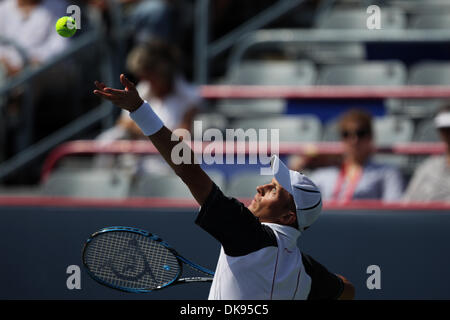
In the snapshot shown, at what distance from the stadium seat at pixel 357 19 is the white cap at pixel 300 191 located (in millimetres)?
4046

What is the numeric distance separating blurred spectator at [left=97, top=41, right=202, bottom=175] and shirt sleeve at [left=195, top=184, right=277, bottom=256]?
242cm

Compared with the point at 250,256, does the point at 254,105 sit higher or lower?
higher

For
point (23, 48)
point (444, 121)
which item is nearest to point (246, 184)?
point (444, 121)

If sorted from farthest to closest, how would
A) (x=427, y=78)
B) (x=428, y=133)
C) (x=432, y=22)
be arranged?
1. (x=432, y=22)
2. (x=427, y=78)
3. (x=428, y=133)

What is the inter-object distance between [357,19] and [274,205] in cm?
437

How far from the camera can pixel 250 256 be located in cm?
258

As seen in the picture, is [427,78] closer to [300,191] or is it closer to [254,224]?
[300,191]

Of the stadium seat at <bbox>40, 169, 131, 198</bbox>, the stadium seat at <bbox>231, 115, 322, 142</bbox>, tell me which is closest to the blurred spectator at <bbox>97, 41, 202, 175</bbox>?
the stadium seat at <bbox>40, 169, 131, 198</bbox>

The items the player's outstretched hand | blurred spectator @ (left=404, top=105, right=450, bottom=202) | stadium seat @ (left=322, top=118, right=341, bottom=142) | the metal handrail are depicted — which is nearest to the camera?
the player's outstretched hand

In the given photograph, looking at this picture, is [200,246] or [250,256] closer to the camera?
[250,256]

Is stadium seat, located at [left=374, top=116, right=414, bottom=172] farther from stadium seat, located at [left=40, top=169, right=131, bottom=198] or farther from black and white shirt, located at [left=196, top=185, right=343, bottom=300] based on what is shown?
black and white shirt, located at [left=196, top=185, right=343, bottom=300]

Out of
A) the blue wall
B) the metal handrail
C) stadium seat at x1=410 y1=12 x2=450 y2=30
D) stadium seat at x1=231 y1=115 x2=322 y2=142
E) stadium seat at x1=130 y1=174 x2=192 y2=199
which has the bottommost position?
the blue wall

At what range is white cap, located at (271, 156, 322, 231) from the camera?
2664 mm
